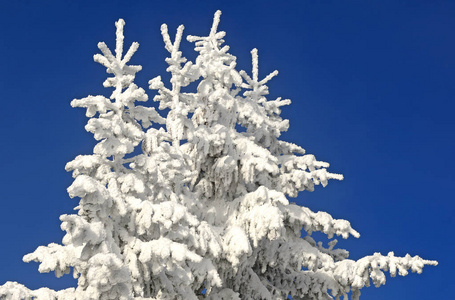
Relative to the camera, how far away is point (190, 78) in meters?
16.6

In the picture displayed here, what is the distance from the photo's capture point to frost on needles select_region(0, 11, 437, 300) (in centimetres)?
1087

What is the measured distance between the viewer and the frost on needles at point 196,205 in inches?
428

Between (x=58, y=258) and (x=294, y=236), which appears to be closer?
(x=58, y=258)

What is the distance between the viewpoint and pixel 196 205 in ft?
52.6

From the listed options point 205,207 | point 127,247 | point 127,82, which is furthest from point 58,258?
point 205,207

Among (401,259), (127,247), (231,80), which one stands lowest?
(127,247)

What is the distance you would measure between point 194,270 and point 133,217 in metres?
2.15

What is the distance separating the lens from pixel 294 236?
1753 centimetres

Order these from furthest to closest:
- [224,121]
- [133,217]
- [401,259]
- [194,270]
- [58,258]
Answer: [224,121]
[401,259]
[194,270]
[133,217]
[58,258]

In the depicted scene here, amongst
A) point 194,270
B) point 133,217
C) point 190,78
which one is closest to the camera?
point 133,217

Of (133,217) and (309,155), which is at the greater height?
(309,155)

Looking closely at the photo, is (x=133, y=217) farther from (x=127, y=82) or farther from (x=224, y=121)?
(x=224, y=121)

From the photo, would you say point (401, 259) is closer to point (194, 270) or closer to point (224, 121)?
point (194, 270)

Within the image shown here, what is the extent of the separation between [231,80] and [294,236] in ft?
18.2
